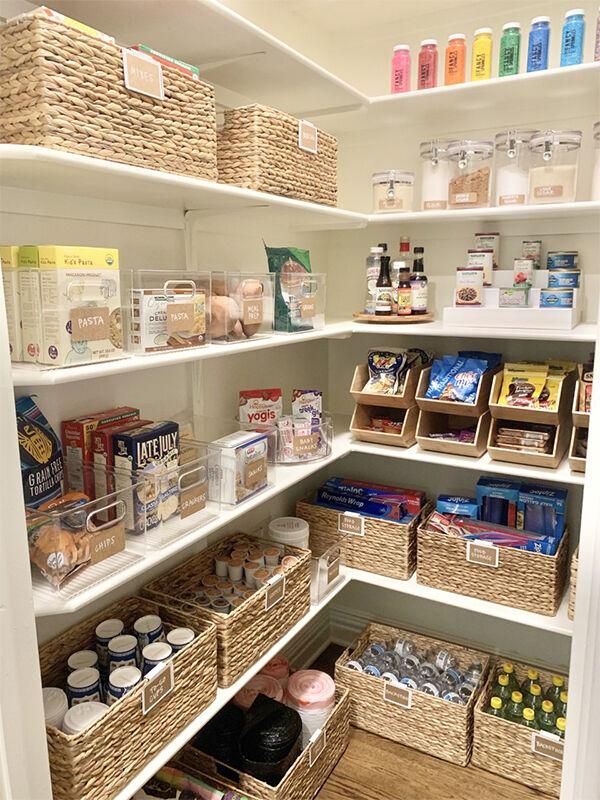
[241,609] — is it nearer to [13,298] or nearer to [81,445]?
[81,445]

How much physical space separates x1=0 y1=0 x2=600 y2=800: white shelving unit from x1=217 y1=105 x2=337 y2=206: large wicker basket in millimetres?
65

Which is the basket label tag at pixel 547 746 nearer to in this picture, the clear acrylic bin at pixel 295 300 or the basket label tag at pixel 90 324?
the clear acrylic bin at pixel 295 300

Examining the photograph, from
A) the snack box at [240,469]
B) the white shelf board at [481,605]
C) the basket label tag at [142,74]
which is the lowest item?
the white shelf board at [481,605]

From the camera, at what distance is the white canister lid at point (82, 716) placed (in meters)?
1.24

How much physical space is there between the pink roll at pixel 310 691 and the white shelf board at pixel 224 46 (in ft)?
6.47

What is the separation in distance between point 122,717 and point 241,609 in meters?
0.44

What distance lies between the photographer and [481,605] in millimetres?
2088

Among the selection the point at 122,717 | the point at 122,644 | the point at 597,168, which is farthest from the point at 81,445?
the point at 597,168

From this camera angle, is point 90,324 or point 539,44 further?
point 539,44

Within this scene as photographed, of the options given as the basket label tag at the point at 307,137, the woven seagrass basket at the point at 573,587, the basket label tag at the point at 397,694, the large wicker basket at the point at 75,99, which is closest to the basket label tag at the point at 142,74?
the large wicker basket at the point at 75,99

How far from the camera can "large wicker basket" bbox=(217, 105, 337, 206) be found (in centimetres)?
156

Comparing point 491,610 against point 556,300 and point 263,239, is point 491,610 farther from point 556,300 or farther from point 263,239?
point 263,239

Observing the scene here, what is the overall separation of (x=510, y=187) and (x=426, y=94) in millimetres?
403

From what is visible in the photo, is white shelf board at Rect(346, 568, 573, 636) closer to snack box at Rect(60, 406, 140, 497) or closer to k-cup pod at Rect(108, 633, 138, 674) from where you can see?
k-cup pod at Rect(108, 633, 138, 674)
